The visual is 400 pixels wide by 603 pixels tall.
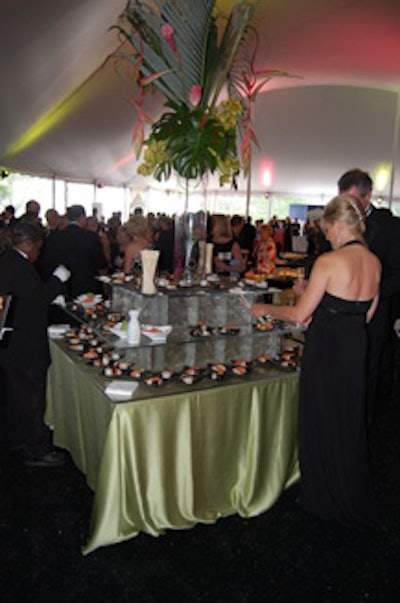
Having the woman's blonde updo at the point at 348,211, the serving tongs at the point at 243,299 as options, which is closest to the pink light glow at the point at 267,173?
the serving tongs at the point at 243,299

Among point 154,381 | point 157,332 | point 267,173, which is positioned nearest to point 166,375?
point 154,381

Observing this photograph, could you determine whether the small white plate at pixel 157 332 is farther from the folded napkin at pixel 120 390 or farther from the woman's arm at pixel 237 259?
the woman's arm at pixel 237 259

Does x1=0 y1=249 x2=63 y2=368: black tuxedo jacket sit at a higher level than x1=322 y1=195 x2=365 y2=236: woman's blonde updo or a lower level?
lower

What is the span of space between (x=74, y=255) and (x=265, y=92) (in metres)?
13.6

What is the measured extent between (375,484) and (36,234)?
7.92 feet

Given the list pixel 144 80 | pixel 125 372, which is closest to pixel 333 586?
pixel 125 372

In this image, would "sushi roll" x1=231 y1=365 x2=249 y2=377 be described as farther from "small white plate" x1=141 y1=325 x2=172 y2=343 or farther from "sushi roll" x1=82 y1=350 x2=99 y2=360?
"sushi roll" x1=82 y1=350 x2=99 y2=360

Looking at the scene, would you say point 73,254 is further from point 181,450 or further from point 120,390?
point 181,450

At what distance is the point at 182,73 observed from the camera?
2.61 metres

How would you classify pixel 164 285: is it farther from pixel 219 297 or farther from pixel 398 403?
pixel 398 403

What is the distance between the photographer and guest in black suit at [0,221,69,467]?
108 inches

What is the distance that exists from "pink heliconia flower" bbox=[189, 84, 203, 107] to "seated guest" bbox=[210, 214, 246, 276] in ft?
9.76

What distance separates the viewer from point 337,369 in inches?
91.3

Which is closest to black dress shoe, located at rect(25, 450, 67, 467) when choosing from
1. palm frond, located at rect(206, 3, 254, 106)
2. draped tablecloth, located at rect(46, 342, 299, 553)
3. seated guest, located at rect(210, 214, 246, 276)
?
draped tablecloth, located at rect(46, 342, 299, 553)
